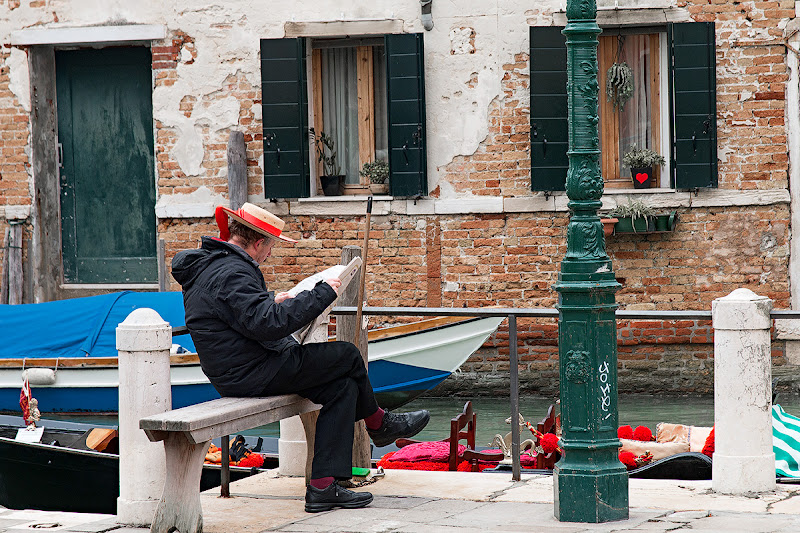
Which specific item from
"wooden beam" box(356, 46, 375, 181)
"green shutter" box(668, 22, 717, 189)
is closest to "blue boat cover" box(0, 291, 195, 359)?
"wooden beam" box(356, 46, 375, 181)

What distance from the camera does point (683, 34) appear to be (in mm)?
10695

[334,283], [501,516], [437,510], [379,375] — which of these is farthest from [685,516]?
[379,375]

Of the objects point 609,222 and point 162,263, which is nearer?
point 609,222

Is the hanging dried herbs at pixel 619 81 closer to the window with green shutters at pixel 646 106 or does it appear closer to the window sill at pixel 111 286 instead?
the window with green shutters at pixel 646 106

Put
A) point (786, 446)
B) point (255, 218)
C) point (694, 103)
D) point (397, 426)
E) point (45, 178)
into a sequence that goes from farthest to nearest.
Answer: point (45, 178)
point (694, 103)
point (786, 446)
point (397, 426)
point (255, 218)

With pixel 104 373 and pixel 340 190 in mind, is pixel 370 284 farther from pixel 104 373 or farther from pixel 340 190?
pixel 104 373

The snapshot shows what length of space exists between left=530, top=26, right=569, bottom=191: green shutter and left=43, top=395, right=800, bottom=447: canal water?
220 centimetres

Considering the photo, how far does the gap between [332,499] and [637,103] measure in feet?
24.3

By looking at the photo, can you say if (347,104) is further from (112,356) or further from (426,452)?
(426,452)

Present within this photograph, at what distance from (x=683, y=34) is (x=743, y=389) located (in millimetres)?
6381

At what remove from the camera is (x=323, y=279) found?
A: 4.76 metres

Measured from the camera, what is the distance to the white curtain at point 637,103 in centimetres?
1117

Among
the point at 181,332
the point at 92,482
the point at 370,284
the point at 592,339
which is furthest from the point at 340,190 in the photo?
the point at 592,339

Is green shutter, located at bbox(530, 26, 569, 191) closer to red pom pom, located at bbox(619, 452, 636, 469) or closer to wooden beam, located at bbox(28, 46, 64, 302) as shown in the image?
red pom pom, located at bbox(619, 452, 636, 469)
